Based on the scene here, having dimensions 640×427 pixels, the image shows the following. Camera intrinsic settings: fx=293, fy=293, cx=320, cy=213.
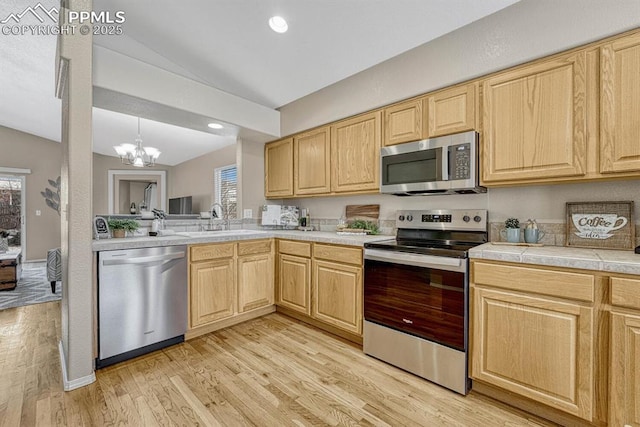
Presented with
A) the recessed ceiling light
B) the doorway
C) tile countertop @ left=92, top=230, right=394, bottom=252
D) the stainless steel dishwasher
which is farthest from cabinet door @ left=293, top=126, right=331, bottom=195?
the doorway

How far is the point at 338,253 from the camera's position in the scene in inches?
102

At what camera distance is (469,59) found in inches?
83.5

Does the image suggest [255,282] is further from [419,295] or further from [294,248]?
[419,295]

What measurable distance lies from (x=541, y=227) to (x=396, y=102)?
1485 millimetres

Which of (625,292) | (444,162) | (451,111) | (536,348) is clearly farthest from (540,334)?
(451,111)

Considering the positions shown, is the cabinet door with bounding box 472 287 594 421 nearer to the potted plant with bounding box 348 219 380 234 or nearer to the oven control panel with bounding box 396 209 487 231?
the oven control panel with bounding box 396 209 487 231

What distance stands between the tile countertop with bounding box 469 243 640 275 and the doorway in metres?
8.49

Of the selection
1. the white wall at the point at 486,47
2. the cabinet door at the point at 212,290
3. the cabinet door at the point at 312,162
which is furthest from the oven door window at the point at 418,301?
the white wall at the point at 486,47

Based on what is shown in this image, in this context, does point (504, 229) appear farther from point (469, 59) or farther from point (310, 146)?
point (310, 146)

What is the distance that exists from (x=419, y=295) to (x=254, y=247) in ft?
5.58

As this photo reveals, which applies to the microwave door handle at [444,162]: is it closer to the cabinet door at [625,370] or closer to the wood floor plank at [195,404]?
the cabinet door at [625,370]

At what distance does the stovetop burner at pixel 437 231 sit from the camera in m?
2.12

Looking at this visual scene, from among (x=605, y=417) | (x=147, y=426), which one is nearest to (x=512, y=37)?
(x=605, y=417)

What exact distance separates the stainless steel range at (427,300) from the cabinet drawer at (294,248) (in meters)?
0.73
